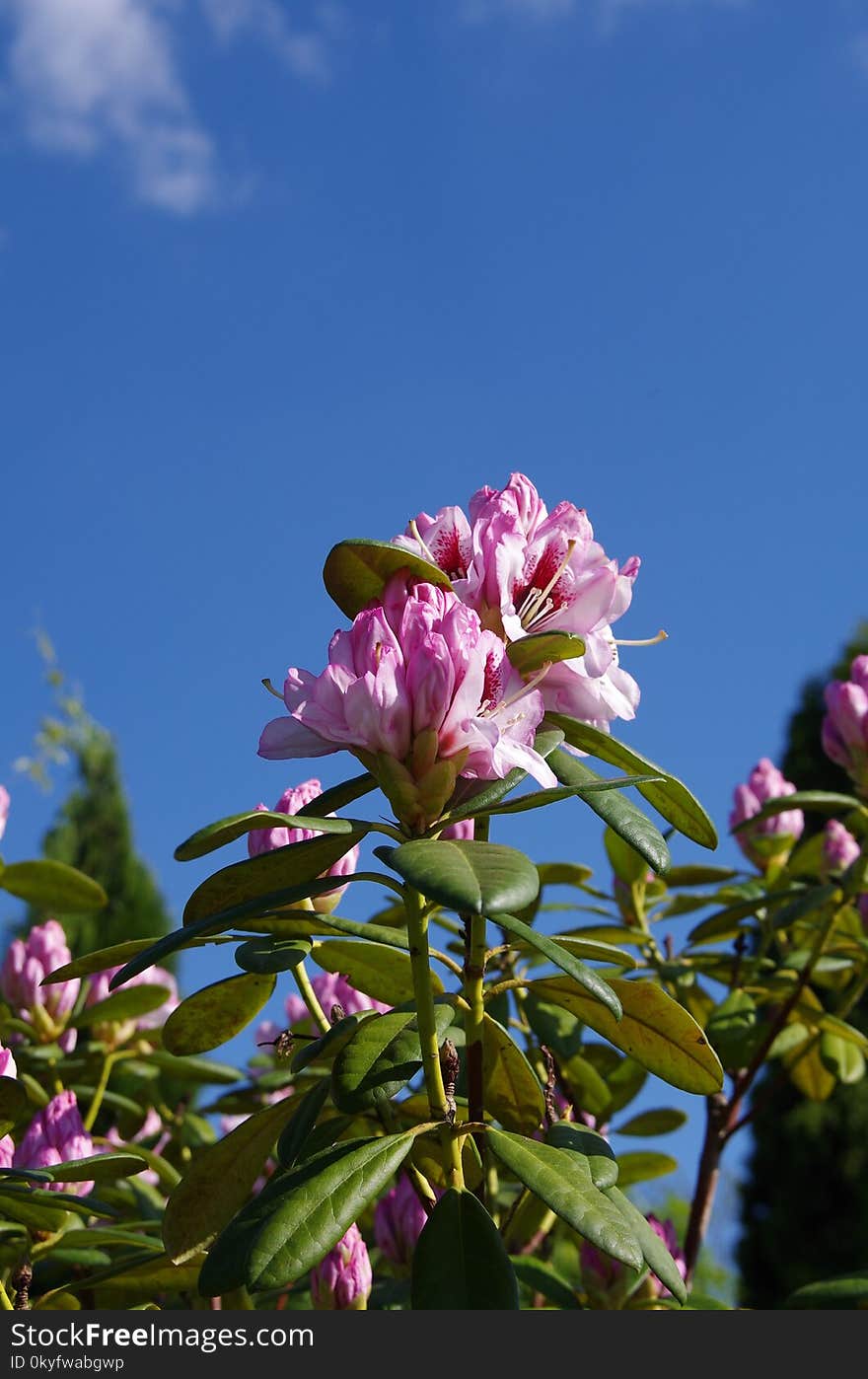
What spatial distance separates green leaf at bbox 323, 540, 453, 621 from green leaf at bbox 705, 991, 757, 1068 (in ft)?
3.84

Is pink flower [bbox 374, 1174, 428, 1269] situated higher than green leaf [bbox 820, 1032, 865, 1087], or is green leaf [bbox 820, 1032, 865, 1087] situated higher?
green leaf [bbox 820, 1032, 865, 1087]

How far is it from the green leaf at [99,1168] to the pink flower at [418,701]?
527 mm

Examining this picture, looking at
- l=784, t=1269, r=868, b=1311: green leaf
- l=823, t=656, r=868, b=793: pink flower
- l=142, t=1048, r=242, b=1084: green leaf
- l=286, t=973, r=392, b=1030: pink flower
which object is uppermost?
l=823, t=656, r=868, b=793: pink flower

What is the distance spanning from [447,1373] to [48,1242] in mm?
672

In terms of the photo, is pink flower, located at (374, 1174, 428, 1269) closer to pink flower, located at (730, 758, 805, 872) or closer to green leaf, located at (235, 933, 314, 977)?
green leaf, located at (235, 933, 314, 977)

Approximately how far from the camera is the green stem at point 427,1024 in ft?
3.68

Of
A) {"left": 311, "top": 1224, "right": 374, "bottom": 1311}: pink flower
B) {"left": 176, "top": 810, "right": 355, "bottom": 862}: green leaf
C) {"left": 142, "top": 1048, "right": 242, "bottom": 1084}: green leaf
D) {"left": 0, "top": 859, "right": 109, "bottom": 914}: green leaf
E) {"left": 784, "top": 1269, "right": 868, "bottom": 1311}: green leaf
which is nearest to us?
{"left": 176, "top": 810, "right": 355, "bottom": 862}: green leaf

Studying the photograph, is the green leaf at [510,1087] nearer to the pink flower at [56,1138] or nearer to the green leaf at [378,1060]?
the green leaf at [378,1060]

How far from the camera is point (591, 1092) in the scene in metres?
2.04

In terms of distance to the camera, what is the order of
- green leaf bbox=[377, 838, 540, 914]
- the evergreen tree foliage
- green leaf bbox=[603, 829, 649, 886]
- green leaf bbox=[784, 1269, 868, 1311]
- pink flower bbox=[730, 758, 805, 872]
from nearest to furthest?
green leaf bbox=[377, 838, 540, 914]
green leaf bbox=[784, 1269, 868, 1311]
green leaf bbox=[603, 829, 649, 886]
pink flower bbox=[730, 758, 805, 872]
the evergreen tree foliage

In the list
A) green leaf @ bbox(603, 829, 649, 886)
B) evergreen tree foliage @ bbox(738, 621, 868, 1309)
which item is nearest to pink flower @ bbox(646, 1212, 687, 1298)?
green leaf @ bbox(603, 829, 649, 886)

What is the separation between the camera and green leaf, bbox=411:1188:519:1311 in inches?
42.4

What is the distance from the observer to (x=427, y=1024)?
114 centimetres

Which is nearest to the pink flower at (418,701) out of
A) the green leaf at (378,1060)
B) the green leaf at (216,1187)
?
the green leaf at (378,1060)
